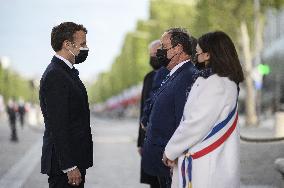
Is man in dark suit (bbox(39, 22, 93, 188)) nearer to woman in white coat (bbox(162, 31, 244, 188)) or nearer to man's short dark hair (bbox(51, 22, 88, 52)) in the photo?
man's short dark hair (bbox(51, 22, 88, 52))

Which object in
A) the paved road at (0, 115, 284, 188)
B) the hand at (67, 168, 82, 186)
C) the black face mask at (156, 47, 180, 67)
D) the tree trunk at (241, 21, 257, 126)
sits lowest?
the tree trunk at (241, 21, 257, 126)

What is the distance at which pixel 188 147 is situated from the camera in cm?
478

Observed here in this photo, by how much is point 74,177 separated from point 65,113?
0.46 metres

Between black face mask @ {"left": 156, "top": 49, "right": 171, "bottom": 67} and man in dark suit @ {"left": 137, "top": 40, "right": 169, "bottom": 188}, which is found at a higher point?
black face mask @ {"left": 156, "top": 49, "right": 171, "bottom": 67}

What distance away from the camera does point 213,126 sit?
15.6 feet

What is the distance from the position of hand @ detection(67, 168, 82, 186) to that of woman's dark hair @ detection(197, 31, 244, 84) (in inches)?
48.2

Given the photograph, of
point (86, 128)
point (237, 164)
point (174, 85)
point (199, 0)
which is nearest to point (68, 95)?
point (86, 128)

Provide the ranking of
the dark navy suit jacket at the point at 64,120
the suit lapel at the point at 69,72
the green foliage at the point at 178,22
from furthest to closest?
1. the green foliage at the point at 178,22
2. the suit lapel at the point at 69,72
3. the dark navy suit jacket at the point at 64,120

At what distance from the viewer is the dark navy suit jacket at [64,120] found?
16.8 feet

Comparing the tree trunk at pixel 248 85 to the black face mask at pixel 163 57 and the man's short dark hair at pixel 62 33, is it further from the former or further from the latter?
the man's short dark hair at pixel 62 33

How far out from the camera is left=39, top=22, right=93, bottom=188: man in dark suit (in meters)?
5.12

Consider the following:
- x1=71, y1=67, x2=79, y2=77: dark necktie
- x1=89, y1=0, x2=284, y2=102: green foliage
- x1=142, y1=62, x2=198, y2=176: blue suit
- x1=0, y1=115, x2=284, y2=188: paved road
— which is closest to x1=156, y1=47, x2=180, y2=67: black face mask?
x1=142, y1=62, x2=198, y2=176: blue suit

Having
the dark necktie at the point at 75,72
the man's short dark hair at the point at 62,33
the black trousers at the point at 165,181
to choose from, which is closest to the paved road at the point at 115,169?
the black trousers at the point at 165,181

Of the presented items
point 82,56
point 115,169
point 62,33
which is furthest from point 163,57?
point 115,169
